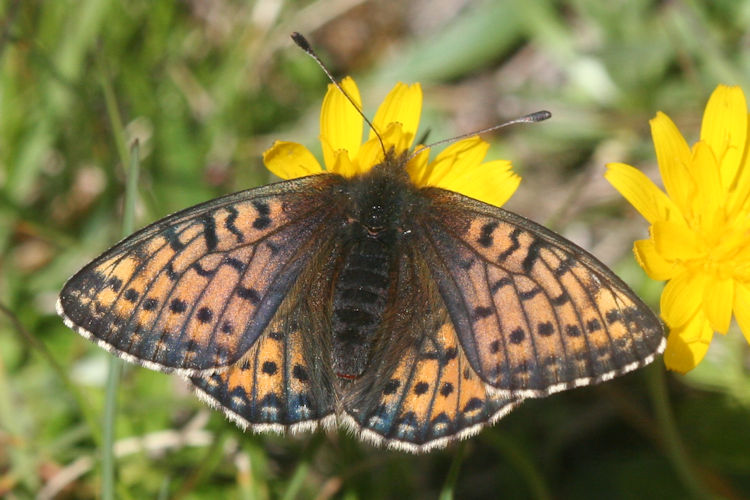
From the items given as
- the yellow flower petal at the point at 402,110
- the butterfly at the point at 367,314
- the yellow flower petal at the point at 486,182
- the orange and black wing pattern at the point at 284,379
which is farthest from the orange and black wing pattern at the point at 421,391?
the yellow flower petal at the point at 402,110

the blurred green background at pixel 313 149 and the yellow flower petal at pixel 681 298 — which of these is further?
the blurred green background at pixel 313 149

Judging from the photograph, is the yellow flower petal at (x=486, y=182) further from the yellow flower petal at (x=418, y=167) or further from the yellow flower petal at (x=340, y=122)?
the yellow flower petal at (x=340, y=122)

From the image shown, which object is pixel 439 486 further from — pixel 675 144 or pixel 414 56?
pixel 414 56

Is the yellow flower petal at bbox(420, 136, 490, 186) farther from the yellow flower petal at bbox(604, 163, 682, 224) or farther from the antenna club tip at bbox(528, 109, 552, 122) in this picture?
the yellow flower petal at bbox(604, 163, 682, 224)

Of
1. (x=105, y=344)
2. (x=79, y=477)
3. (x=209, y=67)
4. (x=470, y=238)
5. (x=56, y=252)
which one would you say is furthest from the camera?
(x=209, y=67)

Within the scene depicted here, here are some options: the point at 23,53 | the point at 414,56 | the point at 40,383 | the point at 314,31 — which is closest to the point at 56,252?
the point at 40,383

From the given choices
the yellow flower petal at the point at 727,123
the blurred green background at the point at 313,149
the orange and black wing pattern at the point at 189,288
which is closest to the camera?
the orange and black wing pattern at the point at 189,288
